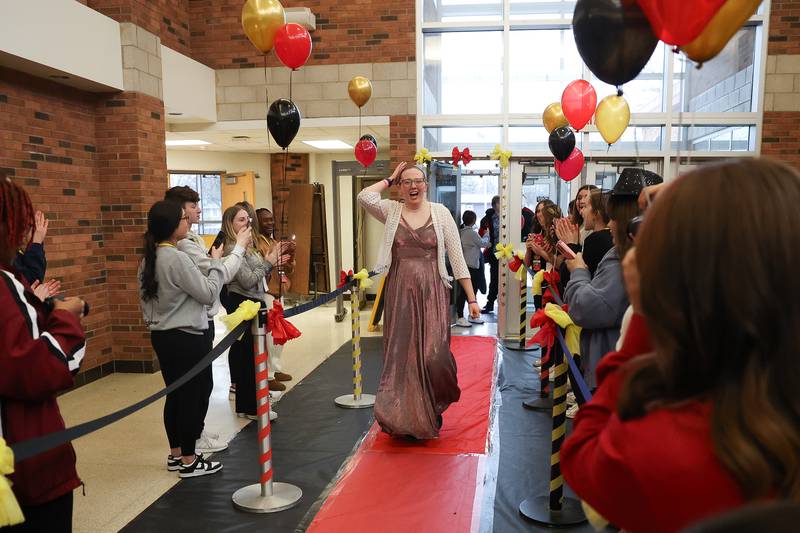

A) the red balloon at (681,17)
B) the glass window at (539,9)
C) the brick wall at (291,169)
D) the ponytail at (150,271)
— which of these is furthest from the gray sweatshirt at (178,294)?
the brick wall at (291,169)

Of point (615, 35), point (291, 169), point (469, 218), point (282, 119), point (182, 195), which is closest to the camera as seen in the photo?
point (615, 35)

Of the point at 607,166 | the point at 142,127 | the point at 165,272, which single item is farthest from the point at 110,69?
the point at 607,166

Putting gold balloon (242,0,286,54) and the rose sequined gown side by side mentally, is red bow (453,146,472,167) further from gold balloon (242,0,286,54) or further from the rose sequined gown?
the rose sequined gown

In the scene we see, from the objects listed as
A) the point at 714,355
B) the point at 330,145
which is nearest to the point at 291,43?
the point at 714,355

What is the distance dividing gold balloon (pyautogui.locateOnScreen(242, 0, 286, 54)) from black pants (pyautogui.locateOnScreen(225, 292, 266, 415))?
2.10m

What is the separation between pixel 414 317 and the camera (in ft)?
12.4

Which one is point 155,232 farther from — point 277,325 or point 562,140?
point 562,140

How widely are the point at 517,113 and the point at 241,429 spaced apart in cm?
526

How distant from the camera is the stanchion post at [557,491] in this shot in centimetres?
291

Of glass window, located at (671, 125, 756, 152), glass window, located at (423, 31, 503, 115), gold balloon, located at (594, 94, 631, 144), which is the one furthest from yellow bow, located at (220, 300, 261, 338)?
glass window, located at (671, 125, 756, 152)

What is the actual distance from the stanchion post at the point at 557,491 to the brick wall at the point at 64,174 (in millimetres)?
4605

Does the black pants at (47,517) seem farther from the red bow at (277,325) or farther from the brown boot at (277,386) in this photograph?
the brown boot at (277,386)

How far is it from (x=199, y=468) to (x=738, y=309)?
3532mm

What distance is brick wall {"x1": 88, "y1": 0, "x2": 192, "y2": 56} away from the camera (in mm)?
5715
